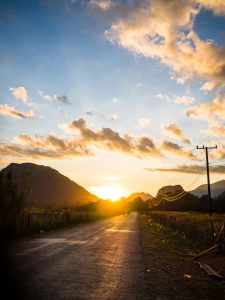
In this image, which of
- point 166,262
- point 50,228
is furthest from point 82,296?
point 50,228

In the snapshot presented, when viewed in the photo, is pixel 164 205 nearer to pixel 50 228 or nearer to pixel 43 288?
pixel 50 228

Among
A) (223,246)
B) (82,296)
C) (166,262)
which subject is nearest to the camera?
(82,296)

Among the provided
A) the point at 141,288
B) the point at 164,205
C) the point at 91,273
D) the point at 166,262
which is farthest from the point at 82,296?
the point at 164,205

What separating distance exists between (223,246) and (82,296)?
12942mm

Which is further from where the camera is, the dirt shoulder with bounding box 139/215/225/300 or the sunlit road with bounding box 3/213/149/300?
the dirt shoulder with bounding box 139/215/225/300

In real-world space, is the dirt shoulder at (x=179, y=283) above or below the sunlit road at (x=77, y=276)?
below

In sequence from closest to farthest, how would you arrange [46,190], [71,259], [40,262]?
[40,262] → [71,259] → [46,190]

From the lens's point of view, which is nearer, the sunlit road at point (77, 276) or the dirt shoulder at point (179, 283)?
the sunlit road at point (77, 276)

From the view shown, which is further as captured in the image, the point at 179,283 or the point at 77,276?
the point at 179,283

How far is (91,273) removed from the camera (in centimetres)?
1051

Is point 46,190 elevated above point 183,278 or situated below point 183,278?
above

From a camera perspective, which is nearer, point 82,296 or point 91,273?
point 82,296

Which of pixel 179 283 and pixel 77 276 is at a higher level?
pixel 77 276

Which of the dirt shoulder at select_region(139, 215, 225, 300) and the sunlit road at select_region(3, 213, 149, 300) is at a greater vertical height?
the sunlit road at select_region(3, 213, 149, 300)
